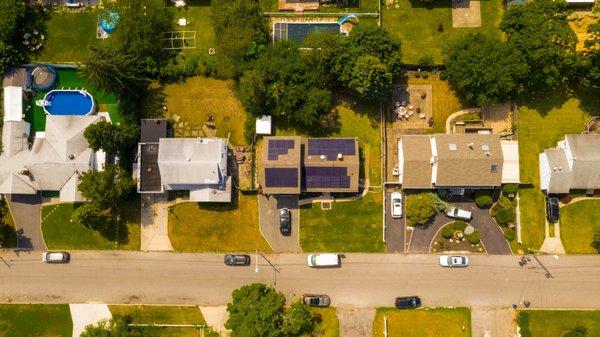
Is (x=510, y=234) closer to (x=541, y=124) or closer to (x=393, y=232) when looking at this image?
(x=393, y=232)

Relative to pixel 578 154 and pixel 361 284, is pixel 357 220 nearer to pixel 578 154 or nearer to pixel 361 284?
pixel 361 284

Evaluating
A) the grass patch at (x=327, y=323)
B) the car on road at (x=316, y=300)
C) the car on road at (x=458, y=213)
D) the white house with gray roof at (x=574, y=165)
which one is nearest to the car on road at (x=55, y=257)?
the car on road at (x=316, y=300)

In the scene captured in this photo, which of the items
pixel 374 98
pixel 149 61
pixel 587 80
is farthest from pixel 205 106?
pixel 587 80

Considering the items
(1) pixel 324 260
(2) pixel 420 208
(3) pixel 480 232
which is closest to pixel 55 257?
(1) pixel 324 260

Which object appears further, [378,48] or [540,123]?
[540,123]

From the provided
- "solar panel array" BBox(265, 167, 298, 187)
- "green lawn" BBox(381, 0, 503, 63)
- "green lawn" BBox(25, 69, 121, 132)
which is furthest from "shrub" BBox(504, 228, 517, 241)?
"green lawn" BBox(25, 69, 121, 132)

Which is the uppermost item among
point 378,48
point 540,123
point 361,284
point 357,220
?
point 378,48
